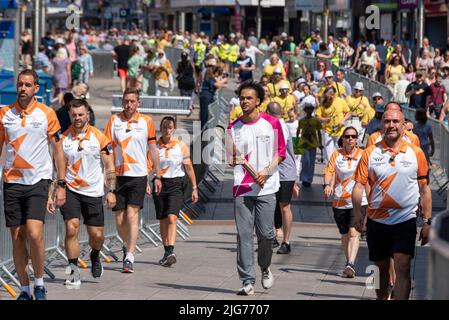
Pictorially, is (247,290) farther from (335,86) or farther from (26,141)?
(335,86)

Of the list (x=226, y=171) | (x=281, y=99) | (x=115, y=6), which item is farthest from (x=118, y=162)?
(x=115, y=6)

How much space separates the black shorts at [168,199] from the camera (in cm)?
1414

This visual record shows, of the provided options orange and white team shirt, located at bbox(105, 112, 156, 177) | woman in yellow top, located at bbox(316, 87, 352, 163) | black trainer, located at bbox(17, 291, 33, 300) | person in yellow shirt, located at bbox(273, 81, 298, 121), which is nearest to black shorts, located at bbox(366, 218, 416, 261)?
black trainer, located at bbox(17, 291, 33, 300)

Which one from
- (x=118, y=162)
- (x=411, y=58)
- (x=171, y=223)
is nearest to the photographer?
(x=118, y=162)

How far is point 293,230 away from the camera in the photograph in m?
17.8

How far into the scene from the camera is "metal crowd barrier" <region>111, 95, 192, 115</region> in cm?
2838

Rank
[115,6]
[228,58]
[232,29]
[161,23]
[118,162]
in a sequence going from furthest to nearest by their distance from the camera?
[115,6]
[161,23]
[232,29]
[228,58]
[118,162]

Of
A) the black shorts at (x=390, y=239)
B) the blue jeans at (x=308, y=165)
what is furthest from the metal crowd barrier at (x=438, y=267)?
the blue jeans at (x=308, y=165)

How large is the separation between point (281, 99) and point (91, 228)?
10.7 metres

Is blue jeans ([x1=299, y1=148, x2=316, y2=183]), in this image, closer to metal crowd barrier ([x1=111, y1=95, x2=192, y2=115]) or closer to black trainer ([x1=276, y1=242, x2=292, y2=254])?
metal crowd barrier ([x1=111, y1=95, x2=192, y2=115])

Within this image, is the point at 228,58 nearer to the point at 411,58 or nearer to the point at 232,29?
the point at 411,58

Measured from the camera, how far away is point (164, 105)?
28.9 meters

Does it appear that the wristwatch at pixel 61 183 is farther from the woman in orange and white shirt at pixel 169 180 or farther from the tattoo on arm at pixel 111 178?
the woman in orange and white shirt at pixel 169 180

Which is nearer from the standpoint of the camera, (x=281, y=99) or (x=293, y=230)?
(x=293, y=230)
